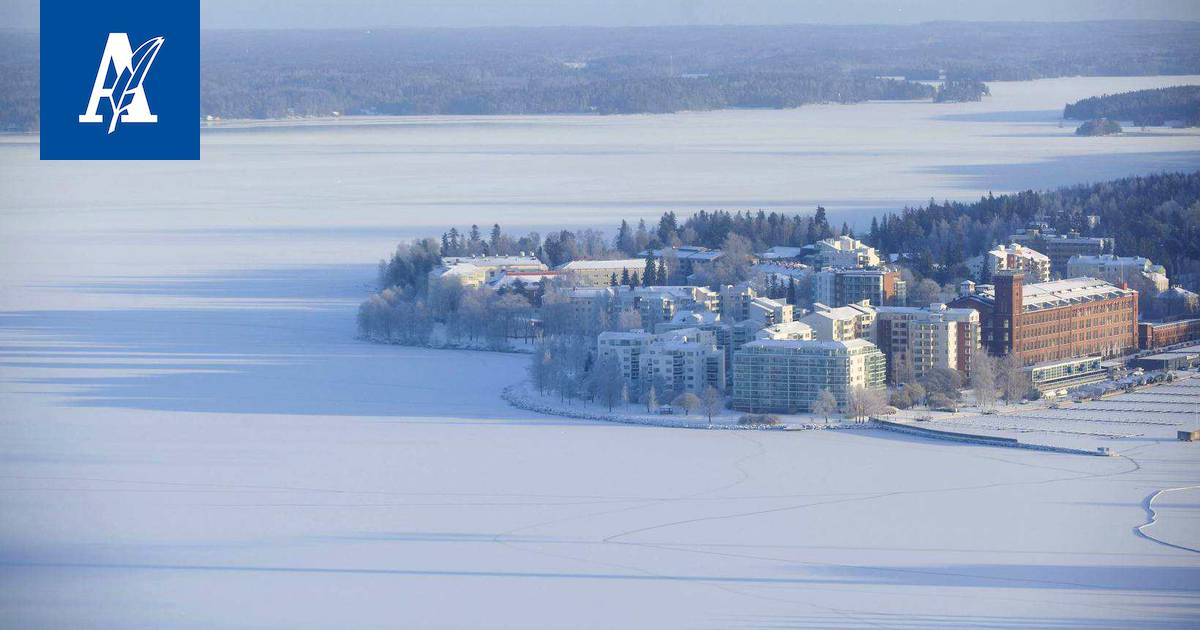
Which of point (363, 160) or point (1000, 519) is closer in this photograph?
point (1000, 519)

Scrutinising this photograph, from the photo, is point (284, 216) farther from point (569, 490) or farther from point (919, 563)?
point (919, 563)

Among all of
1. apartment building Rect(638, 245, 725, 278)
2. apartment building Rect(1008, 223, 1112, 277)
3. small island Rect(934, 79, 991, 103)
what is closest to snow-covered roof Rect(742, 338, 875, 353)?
apartment building Rect(638, 245, 725, 278)

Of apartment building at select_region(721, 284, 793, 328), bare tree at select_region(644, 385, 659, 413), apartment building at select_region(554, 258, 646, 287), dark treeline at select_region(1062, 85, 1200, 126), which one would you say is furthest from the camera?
dark treeline at select_region(1062, 85, 1200, 126)

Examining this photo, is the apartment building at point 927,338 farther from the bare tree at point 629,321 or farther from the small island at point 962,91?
the small island at point 962,91

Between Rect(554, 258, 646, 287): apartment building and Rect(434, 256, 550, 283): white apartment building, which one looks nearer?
Rect(554, 258, 646, 287): apartment building

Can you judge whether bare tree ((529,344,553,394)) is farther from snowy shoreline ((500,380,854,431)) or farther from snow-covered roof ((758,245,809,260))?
snow-covered roof ((758,245,809,260))

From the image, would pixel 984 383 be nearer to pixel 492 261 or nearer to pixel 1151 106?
pixel 492 261

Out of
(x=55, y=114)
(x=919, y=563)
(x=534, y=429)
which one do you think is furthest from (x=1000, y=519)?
(x=55, y=114)
